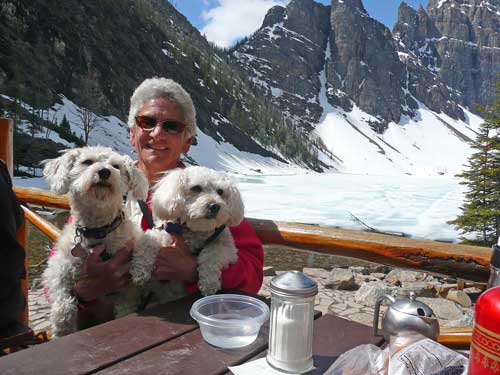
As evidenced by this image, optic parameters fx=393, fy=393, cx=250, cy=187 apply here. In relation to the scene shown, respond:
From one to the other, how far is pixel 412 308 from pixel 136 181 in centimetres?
216

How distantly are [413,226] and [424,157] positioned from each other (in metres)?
150

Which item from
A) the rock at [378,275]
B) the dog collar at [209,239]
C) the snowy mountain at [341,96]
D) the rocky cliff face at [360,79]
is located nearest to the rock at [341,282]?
the rock at [378,275]

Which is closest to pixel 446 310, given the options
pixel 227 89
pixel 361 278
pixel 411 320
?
pixel 361 278

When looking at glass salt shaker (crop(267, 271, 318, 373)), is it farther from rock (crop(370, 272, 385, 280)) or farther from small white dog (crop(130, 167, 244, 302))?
rock (crop(370, 272, 385, 280))

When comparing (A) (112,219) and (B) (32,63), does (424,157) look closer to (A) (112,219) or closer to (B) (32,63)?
(B) (32,63)

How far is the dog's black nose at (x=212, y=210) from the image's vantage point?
2561 mm

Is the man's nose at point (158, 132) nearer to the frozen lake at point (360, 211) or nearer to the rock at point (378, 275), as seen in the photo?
the rock at point (378, 275)

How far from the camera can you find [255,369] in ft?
4.50

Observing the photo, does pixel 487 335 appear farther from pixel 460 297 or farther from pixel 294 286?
pixel 460 297

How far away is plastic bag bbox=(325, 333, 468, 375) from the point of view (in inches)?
39.5

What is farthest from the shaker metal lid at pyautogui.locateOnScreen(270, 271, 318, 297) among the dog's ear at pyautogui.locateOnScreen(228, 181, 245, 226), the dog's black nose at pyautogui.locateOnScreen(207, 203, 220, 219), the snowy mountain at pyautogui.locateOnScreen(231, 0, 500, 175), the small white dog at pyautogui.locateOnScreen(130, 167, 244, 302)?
the snowy mountain at pyautogui.locateOnScreen(231, 0, 500, 175)

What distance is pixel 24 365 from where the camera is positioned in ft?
4.40

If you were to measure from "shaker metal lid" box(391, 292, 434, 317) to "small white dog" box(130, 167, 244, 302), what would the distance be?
1.29m

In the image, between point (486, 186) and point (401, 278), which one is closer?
point (401, 278)
